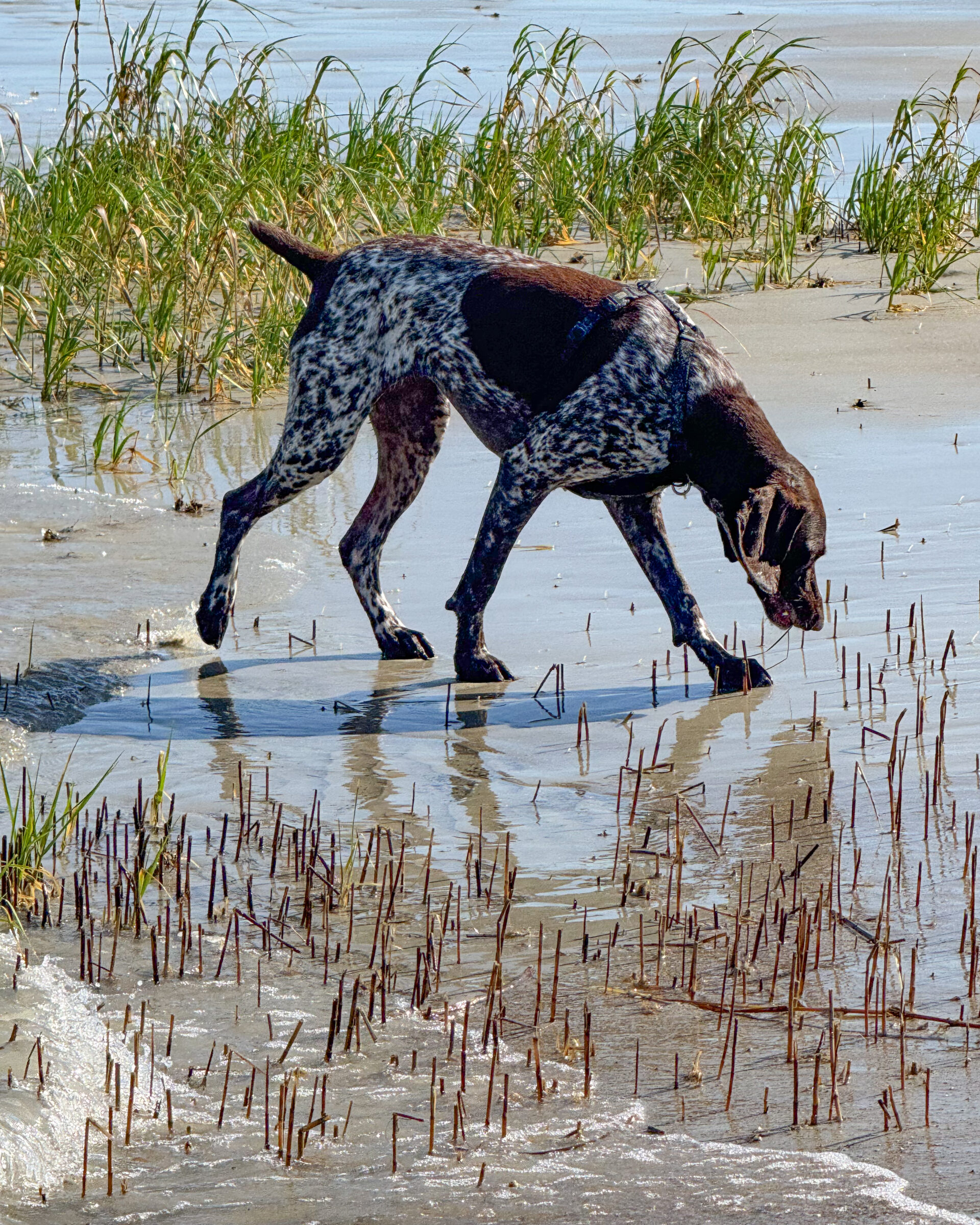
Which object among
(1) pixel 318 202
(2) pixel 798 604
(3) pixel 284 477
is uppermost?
(1) pixel 318 202

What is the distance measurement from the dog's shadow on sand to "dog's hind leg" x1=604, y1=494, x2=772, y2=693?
98mm

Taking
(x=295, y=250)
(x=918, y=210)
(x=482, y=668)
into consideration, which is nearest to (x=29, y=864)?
(x=482, y=668)

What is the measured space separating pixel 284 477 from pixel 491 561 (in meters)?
0.87

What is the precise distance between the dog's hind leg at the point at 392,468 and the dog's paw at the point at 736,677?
1.09 metres

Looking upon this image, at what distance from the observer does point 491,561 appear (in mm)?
5535

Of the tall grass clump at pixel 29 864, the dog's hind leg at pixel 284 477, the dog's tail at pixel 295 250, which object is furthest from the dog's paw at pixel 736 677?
the tall grass clump at pixel 29 864

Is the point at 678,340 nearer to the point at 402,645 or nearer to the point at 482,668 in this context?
the point at 482,668

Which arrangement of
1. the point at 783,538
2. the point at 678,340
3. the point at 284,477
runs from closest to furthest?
the point at 783,538, the point at 678,340, the point at 284,477

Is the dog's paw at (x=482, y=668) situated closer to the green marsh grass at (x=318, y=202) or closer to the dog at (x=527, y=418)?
the dog at (x=527, y=418)

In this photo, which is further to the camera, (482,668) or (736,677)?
(482,668)

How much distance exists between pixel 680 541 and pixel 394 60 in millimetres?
16369

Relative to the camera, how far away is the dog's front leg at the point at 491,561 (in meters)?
5.49

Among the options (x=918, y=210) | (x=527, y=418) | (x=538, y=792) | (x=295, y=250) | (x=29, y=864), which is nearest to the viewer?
(x=29, y=864)

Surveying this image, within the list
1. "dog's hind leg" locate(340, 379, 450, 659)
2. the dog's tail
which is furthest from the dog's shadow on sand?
the dog's tail
